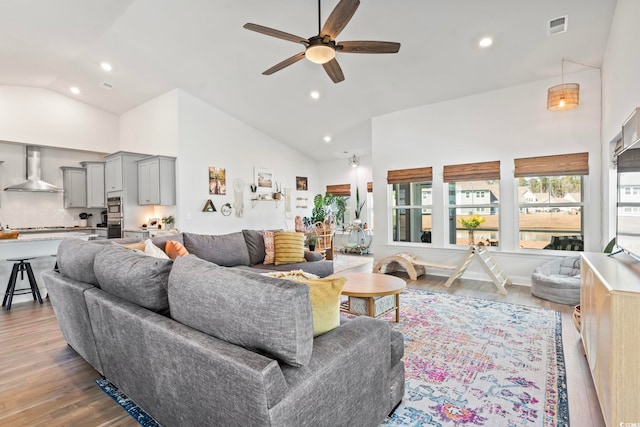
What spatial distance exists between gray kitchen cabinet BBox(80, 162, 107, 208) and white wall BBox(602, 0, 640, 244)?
8507mm

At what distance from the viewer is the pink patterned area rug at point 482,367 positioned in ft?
6.22

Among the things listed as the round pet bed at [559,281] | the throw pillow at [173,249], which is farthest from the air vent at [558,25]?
the throw pillow at [173,249]

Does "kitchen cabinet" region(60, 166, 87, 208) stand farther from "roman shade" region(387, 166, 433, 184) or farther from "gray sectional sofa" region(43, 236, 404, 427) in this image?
"roman shade" region(387, 166, 433, 184)

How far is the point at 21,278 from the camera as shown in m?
4.30

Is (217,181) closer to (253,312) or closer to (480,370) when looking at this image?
(480,370)

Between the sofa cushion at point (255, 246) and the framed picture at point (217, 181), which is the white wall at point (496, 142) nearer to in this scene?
the sofa cushion at point (255, 246)

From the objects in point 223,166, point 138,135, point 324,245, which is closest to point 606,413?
point 324,245

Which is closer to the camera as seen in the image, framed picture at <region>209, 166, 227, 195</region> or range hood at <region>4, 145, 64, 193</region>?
range hood at <region>4, 145, 64, 193</region>

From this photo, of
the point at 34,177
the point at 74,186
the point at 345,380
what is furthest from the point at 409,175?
the point at 34,177

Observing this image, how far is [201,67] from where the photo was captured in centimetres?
530

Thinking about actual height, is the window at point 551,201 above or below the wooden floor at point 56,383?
above

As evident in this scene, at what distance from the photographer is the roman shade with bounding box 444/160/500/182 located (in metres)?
5.11

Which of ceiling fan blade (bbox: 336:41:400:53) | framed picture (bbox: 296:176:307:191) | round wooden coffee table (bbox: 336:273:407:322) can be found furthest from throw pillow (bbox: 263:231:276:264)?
framed picture (bbox: 296:176:307:191)

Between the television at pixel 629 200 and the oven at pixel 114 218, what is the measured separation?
724cm
